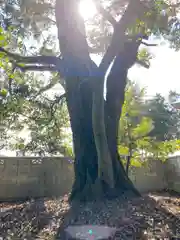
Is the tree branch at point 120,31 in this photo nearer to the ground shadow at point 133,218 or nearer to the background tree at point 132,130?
the ground shadow at point 133,218

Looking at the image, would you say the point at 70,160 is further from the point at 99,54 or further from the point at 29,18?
the point at 29,18

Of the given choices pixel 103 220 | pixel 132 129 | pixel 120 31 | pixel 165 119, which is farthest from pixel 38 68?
pixel 165 119

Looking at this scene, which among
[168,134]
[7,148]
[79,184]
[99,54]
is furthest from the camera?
[168,134]

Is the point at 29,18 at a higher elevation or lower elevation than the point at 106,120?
higher

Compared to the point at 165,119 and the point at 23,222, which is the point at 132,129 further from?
the point at 165,119

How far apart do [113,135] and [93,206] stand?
4.71 ft

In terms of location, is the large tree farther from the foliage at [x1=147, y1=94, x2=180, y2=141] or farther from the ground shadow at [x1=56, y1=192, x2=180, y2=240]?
the foliage at [x1=147, y1=94, x2=180, y2=141]

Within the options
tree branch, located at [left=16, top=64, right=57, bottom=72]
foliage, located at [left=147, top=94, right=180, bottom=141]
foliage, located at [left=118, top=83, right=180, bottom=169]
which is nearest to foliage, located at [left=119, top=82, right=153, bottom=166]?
foliage, located at [left=118, top=83, right=180, bottom=169]

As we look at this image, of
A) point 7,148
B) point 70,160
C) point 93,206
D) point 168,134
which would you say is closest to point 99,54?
point 70,160

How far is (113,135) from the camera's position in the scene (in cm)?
453

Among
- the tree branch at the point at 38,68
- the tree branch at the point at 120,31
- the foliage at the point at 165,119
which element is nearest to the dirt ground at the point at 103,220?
the tree branch at the point at 120,31

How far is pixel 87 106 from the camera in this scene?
464 cm

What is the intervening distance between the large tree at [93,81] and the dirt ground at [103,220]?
45 centimetres

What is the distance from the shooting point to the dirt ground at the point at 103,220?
2789 mm
